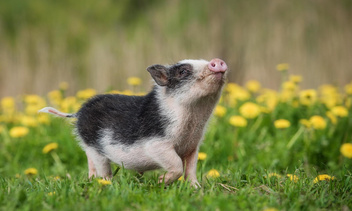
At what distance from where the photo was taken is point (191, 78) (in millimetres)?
4141

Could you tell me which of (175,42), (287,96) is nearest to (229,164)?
(287,96)

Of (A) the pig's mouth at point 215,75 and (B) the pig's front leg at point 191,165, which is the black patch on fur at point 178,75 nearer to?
(A) the pig's mouth at point 215,75

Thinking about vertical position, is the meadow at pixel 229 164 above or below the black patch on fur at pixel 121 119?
below

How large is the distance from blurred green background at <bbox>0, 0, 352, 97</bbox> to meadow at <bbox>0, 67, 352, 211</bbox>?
2.94ft

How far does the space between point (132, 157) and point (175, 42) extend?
6158 mm

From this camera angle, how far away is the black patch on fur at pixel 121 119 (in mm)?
4309

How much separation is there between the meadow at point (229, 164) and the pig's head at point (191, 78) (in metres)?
0.79

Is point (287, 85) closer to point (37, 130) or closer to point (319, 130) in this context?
point (319, 130)

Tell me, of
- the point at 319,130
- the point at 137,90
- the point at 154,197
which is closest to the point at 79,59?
the point at 137,90

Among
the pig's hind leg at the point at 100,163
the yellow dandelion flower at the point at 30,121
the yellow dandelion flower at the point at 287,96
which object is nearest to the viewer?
the pig's hind leg at the point at 100,163

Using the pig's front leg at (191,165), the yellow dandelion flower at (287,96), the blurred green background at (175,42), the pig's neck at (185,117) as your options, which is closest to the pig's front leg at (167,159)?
the pig's neck at (185,117)

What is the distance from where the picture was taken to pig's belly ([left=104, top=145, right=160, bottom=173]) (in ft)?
14.1

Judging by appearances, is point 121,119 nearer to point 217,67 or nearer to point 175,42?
point 217,67

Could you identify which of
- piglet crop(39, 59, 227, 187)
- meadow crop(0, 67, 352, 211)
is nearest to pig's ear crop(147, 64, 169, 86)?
piglet crop(39, 59, 227, 187)
